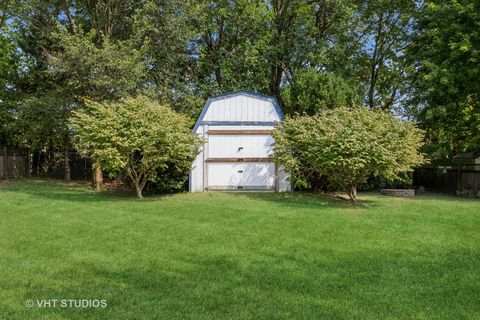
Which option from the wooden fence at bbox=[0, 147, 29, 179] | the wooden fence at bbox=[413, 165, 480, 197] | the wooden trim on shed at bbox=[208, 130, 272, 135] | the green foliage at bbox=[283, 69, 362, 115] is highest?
the green foliage at bbox=[283, 69, 362, 115]

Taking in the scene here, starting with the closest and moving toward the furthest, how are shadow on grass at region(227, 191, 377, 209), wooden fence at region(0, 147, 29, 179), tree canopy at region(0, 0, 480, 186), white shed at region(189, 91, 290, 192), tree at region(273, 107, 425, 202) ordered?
1. tree at region(273, 107, 425, 202)
2. shadow on grass at region(227, 191, 377, 209)
3. white shed at region(189, 91, 290, 192)
4. tree canopy at region(0, 0, 480, 186)
5. wooden fence at region(0, 147, 29, 179)

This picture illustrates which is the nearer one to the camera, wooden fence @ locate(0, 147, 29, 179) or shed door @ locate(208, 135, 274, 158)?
shed door @ locate(208, 135, 274, 158)

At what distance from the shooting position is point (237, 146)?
1363cm

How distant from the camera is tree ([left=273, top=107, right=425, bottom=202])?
10000 millimetres

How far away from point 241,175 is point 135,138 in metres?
4.36

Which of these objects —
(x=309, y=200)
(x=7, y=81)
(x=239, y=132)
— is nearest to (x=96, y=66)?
(x=239, y=132)

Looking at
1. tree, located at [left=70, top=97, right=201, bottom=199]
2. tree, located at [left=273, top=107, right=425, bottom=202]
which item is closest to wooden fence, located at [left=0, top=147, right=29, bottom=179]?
tree, located at [left=70, top=97, right=201, bottom=199]

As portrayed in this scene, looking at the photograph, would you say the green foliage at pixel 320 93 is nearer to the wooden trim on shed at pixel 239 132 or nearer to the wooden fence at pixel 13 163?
the wooden trim on shed at pixel 239 132

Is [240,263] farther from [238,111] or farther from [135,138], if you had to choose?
[238,111]

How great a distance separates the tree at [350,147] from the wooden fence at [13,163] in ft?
42.6

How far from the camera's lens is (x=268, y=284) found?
411cm

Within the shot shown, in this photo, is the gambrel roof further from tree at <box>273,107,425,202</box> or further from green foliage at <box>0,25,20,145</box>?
green foliage at <box>0,25,20,145</box>

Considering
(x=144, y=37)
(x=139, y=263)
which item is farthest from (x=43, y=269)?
(x=144, y=37)

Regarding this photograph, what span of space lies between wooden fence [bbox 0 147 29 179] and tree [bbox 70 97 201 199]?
8.58 m
